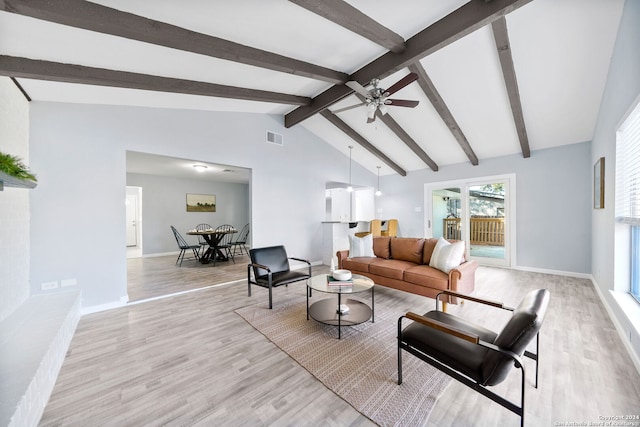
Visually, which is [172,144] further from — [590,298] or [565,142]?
[565,142]

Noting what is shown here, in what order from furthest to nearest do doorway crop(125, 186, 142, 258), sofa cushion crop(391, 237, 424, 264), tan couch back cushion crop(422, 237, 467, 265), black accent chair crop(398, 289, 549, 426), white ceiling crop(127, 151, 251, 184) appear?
doorway crop(125, 186, 142, 258) < white ceiling crop(127, 151, 251, 184) < sofa cushion crop(391, 237, 424, 264) < tan couch back cushion crop(422, 237, 467, 265) < black accent chair crop(398, 289, 549, 426)

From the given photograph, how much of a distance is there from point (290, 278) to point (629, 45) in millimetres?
4207

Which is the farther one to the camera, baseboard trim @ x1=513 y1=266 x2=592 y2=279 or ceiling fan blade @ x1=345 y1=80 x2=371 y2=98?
baseboard trim @ x1=513 y1=266 x2=592 y2=279

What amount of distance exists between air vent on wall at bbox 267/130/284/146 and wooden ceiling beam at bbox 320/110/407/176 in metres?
1.07

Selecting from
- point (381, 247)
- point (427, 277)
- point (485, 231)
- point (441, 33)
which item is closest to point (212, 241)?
point (381, 247)

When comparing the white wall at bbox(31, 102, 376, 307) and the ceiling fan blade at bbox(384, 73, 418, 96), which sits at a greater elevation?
the ceiling fan blade at bbox(384, 73, 418, 96)

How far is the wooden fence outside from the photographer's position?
573 centimetres

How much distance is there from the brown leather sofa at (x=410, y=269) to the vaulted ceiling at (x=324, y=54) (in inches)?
99.3

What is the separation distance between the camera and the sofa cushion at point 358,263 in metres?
3.87

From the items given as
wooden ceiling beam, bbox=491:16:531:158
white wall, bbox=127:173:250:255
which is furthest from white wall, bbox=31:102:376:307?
white wall, bbox=127:173:250:255

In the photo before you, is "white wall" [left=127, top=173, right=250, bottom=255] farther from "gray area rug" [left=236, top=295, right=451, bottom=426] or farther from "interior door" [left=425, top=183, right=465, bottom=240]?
"interior door" [left=425, top=183, right=465, bottom=240]

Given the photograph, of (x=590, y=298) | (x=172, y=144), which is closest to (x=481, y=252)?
(x=590, y=298)

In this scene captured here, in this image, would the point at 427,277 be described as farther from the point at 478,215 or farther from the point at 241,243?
the point at 241,243

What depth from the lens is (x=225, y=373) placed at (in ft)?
6.35
